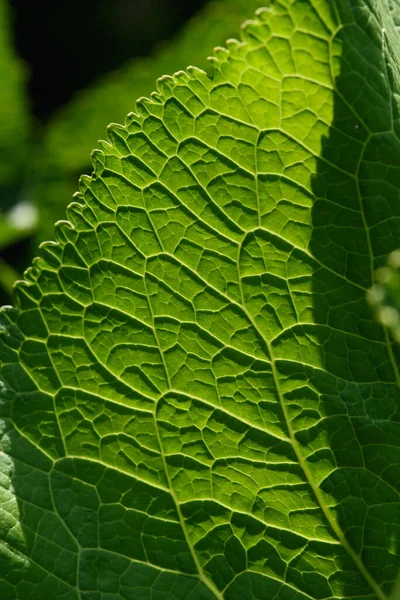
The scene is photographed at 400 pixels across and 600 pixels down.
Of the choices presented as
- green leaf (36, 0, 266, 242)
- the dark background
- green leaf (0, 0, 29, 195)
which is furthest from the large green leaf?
the dark background

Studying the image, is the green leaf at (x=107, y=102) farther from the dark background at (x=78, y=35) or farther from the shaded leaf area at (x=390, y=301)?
the dark background at (x=78, y=35)

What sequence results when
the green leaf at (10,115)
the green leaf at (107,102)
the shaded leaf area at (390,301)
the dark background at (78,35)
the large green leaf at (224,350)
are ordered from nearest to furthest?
the shaded leaf area at (390,301) < the large green leaf at (224,350) < the green leaf at (107,102) < the green leaf at (10,115) < the dark background at (78,35)

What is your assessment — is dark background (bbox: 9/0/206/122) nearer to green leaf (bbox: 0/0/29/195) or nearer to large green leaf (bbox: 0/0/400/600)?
green leaf (bbox: 0/0/29/195)

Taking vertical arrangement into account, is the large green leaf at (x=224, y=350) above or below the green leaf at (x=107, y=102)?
below

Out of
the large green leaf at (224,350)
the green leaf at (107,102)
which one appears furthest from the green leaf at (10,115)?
the large green leaf at (224,350)

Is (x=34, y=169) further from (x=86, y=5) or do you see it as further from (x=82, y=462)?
(x=86, y=5)

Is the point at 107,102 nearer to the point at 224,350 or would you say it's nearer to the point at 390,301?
the point at 224,350
